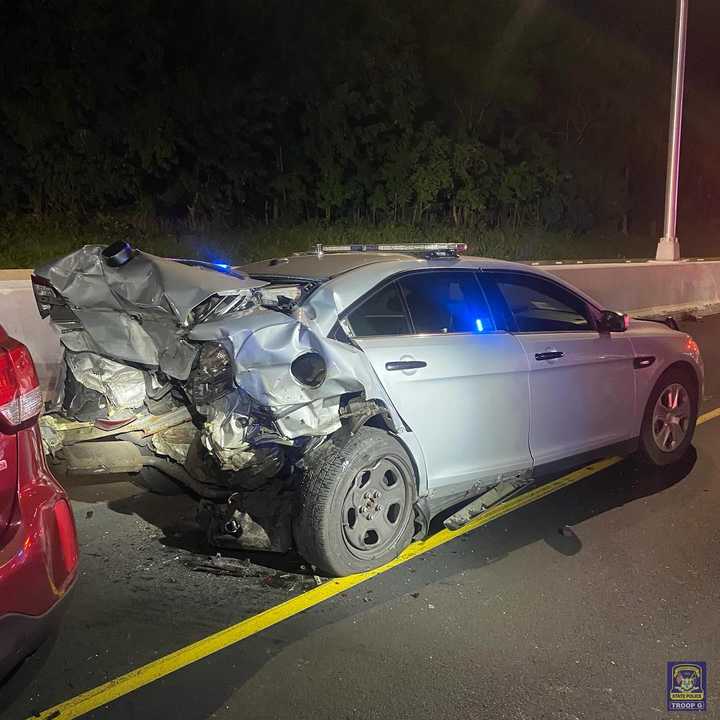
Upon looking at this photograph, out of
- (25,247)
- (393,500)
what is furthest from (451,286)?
(25,247)

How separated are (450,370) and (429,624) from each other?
1375 mm

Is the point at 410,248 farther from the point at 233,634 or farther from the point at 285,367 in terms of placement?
the point at 233,634

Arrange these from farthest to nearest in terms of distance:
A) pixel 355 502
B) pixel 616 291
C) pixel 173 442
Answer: pixel 616 291, pixel 173 442, pixel 355 502

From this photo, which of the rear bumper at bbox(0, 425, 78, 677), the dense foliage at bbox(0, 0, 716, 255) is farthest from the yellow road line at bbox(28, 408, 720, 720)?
the dense foliage at bbox(0, 0, 716, 255)

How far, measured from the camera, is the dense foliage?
2019cm

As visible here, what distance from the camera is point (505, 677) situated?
3.13 meters

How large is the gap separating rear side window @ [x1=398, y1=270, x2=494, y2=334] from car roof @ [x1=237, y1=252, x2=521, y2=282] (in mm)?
96

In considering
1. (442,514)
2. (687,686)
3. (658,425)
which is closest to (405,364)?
(442,514)

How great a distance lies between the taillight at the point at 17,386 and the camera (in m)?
2.61

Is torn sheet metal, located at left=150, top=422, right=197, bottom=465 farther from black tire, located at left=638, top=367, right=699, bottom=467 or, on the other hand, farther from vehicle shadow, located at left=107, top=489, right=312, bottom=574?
black tire, located at left=638, top=367, right=699, bottom=467

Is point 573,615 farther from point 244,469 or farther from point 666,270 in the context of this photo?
point 666,270

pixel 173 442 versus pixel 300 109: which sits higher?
pixel 300 109

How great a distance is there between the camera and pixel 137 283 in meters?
4.14

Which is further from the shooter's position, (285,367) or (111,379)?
(111,379)
